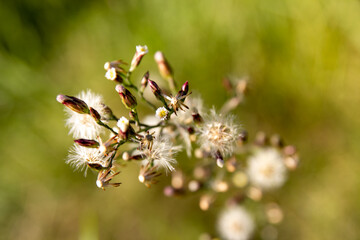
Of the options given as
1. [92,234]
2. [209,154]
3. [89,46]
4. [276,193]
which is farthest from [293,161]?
[89,46]

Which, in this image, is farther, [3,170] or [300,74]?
[3,170]

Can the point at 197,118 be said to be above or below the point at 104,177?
above

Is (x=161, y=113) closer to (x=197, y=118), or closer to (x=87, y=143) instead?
(x=197, y=118)

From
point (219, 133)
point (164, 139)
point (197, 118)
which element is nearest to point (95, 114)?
point (164, 139)

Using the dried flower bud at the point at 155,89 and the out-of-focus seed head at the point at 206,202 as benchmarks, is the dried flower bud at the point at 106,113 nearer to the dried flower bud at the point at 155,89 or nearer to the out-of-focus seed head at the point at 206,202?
the dried flower bud at the point at 155,89

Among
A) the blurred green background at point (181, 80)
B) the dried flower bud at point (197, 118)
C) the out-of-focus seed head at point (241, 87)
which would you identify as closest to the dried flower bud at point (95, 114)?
the dried flower bud at point (197, 118)

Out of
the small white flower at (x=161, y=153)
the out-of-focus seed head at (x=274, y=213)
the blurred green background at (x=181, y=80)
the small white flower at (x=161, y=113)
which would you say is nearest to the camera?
the small white flower at (x=161, y=113)

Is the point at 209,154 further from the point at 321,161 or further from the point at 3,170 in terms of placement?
Result: the point at 3,170
